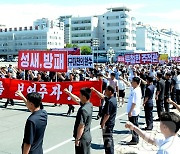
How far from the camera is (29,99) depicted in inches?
188

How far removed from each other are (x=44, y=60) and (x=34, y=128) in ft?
33.3

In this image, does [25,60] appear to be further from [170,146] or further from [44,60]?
[170,146]

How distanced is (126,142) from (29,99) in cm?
454

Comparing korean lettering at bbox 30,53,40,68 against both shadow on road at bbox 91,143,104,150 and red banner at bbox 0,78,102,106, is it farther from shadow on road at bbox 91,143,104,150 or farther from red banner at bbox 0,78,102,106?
shadow on road at bbox 91,143,104,150

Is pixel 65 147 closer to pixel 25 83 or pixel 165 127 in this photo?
pixel 165 127

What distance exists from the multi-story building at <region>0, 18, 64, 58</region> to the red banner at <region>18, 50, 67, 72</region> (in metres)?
109

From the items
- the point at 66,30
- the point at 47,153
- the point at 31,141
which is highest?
the point at 66,30

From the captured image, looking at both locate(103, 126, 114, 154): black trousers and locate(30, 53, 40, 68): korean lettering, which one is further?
locate(30, 53, 40, 68): korean lettering

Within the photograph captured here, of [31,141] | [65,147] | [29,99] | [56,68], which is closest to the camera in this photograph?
[31,141]

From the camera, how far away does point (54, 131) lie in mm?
9906

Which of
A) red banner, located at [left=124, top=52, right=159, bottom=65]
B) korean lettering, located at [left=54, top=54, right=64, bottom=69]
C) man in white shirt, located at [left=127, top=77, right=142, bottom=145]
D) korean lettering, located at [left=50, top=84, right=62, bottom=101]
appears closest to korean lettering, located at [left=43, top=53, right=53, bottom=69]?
korean lettering, located at [left=54, top=54, right=64, bottom=69]

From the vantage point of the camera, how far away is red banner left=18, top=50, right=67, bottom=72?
14023mm

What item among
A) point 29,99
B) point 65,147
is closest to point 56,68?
point 65,147

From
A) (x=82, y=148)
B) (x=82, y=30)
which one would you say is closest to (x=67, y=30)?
(x=82, y=30)
